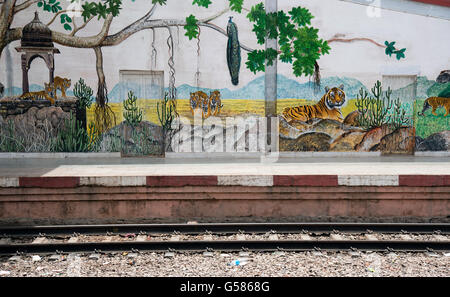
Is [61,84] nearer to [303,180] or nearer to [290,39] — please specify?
[290,39]

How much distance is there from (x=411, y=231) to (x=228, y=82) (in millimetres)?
6471

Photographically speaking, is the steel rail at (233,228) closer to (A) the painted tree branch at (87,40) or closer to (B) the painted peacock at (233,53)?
(B) the painted peacock at (233,53)

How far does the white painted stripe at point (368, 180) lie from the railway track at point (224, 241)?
93 cm

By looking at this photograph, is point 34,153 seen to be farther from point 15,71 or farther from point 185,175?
point 185,175

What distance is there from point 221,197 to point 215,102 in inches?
171

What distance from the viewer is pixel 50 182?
23.8 ft

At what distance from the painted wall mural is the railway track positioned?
176 inches

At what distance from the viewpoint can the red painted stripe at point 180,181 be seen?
7340 mm

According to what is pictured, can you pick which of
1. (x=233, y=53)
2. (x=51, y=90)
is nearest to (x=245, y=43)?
(x=233, y=53)

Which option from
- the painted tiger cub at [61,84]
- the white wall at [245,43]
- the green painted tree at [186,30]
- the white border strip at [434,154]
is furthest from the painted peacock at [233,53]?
the white border strip at [434,154]

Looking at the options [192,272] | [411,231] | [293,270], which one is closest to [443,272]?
[411,231]

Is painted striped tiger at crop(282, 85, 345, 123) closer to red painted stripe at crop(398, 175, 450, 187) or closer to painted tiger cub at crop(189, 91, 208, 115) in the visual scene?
painted tiger cub at crop(189, 91, 208, 115)

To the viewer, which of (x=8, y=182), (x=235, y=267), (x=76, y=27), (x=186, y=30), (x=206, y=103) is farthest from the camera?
(x=206, y=103)

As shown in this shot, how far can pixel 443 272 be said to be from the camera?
5250mm
